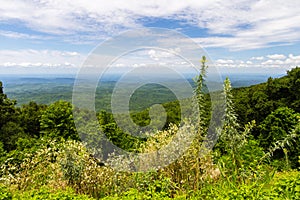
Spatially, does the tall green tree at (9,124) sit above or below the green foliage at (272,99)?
below

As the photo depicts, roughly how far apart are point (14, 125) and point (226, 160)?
45.4 feet

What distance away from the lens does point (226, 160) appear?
5.27 meters

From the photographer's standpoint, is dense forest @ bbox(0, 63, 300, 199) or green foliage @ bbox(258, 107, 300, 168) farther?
green foliage @ bbox(258, 107, 300, 168)

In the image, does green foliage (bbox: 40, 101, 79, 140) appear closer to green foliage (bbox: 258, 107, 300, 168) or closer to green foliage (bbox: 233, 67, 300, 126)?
green foliage (bbox: 258, 107, 300, 168)

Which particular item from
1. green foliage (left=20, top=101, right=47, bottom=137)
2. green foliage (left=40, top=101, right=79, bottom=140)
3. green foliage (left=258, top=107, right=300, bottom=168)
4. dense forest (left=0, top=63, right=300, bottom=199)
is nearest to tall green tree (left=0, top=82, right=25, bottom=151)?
green foliage (left=20, top=101, right=47, bottom=137)

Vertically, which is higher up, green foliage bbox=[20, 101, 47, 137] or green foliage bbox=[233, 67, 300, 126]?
green foliage bbox=[233, 67, 300, 126]

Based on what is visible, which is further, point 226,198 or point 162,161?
point 162,161

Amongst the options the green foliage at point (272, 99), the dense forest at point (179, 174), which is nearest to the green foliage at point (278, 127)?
the green foliage at point (272, 99)

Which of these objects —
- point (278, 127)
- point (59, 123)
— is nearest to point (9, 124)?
point (59, 123)

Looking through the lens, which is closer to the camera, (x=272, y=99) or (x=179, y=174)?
(x=179, y=174)

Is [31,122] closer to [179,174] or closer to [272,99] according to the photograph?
[272,99]

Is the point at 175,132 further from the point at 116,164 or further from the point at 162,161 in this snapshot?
the point at 116,164

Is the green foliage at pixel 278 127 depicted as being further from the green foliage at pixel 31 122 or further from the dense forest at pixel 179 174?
the green foliage at pixel 31 122

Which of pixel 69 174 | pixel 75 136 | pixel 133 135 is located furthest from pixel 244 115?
pixel 69 174
